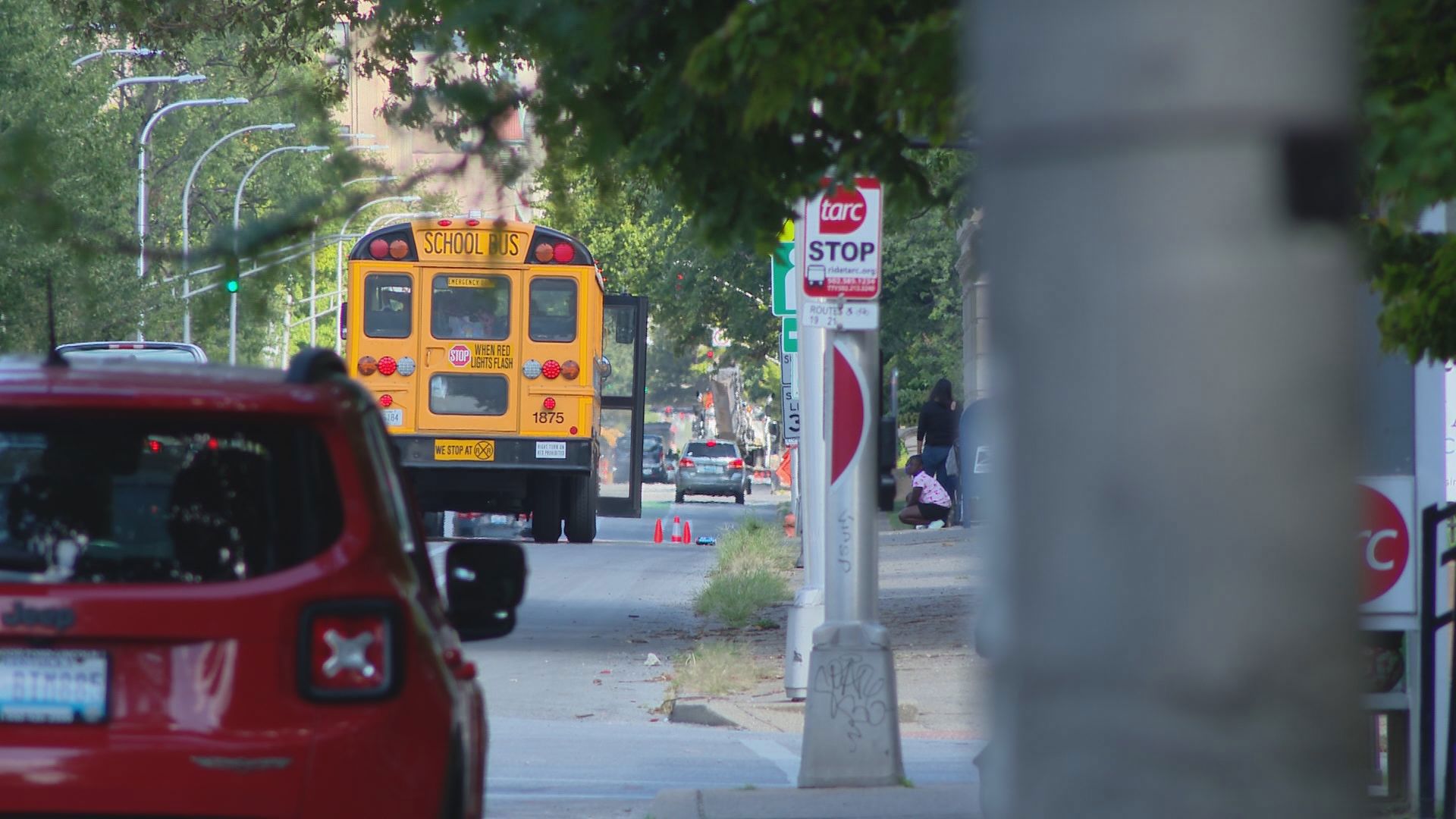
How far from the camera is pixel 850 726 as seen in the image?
8.26 meters

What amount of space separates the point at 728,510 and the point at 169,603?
5092 cm

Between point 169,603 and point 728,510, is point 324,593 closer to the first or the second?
point 169,603

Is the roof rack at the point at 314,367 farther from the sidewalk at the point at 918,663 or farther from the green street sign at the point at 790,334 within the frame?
the green street sign at the point at 790,334

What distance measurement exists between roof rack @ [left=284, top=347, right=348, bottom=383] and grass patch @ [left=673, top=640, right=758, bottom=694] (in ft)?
27.2

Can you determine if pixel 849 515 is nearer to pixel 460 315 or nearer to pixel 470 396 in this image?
pixel 470 396

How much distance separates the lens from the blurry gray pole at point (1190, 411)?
1.85m

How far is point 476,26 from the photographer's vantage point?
562 cm

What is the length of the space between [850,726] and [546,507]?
1510 centimetres

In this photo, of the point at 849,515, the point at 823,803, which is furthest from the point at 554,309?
the point at 823,803

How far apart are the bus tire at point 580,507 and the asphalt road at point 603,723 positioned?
60cm

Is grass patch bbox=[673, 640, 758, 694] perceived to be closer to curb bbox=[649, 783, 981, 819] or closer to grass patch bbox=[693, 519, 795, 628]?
grass patch bbox=[693, 519, 795, 628]

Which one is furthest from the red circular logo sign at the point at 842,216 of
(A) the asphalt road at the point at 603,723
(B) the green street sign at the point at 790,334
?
(B) the green street sign at the point at 790,334

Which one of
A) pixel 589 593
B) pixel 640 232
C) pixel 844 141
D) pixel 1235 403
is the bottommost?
pixel 589 593

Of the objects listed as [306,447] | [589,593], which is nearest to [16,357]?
[306,447]
